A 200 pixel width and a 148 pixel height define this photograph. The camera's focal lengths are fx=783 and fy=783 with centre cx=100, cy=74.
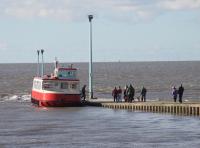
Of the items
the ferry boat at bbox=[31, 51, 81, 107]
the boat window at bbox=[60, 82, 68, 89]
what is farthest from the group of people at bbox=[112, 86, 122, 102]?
the boat window at bbox=[60, 82, 68, 89]

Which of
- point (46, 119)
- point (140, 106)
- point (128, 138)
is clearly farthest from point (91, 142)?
point (140, 106)

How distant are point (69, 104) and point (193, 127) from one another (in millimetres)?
18065

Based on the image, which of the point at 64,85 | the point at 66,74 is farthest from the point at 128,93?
the point at 66,74

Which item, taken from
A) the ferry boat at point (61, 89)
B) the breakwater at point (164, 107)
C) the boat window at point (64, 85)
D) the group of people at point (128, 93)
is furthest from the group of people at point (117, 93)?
the boat window at point (64, 85)

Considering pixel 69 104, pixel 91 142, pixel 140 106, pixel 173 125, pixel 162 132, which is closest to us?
pixel 91 142

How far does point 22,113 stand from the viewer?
181 ft

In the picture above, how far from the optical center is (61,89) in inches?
2314

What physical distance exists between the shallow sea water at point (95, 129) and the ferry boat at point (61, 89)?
229 centimetres

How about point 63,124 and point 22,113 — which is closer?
point 63,124

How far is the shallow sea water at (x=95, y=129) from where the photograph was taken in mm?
36000

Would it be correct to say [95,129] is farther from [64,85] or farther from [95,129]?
[64,85]

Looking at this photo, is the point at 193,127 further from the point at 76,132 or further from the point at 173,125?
the point at 76,132

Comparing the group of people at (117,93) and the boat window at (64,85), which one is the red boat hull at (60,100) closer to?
the boat window at (64,85)

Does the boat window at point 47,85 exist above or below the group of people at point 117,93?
above
